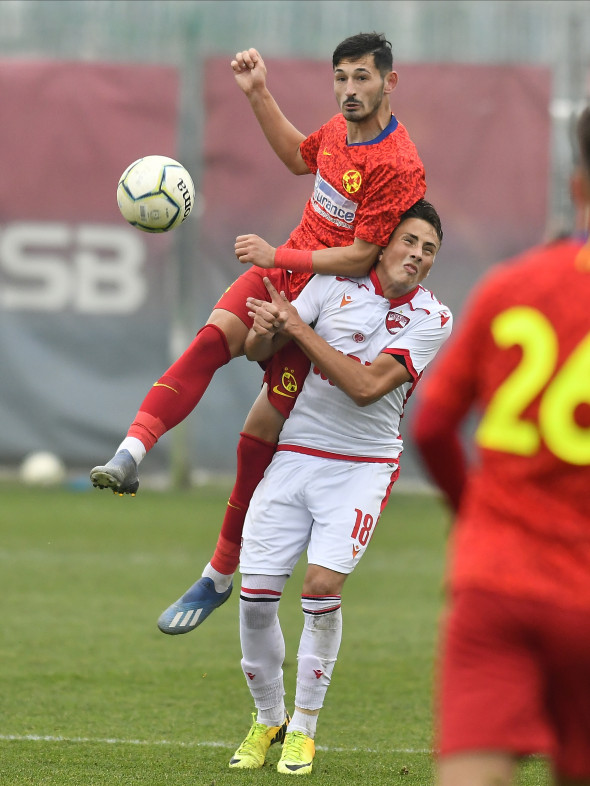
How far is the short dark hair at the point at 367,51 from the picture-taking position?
5242mm

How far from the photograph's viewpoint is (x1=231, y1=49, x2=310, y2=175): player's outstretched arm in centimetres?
575

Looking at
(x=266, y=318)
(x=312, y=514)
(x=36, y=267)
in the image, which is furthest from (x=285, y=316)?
(x=36, y=267)

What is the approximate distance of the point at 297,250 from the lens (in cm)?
536

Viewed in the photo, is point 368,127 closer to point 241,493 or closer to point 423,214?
point 423,214

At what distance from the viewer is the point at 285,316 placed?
5152mm

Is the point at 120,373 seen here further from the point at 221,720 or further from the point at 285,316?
the point at 285,316

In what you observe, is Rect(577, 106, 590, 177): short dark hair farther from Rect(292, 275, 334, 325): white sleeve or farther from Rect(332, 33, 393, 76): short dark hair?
Rect(292, 275, 334, 325): white sleeve

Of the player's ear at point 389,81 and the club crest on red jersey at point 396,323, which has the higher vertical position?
the player's ear at point 389,81

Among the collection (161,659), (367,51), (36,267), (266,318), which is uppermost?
(367,51)

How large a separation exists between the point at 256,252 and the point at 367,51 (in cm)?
88

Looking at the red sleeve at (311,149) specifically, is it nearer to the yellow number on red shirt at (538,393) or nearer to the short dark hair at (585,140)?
the short dark hair at (585,140)

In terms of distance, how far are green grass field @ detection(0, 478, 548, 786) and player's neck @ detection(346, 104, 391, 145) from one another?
96.3 inches

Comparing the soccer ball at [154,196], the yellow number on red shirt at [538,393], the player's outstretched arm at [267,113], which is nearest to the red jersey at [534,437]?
the yellow number on red shirt at [538,393]

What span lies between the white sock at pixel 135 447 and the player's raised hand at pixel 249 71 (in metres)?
1.60
